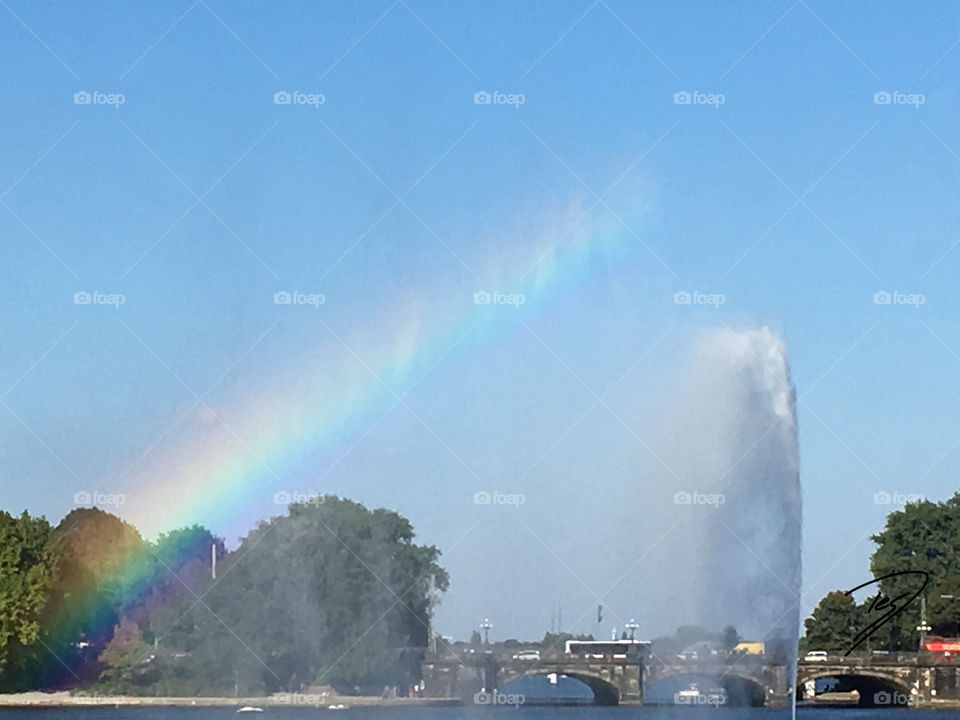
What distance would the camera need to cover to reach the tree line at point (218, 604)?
106m

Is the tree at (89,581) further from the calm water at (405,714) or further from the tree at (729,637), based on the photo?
the tree at (729,637)

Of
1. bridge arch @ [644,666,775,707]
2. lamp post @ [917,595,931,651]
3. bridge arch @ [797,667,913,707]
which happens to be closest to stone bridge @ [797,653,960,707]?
bridge arch @ [797,667,913,707]

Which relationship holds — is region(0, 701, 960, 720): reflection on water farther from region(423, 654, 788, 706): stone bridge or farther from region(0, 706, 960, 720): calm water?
region(423, 654, 788, 706): stone bridge

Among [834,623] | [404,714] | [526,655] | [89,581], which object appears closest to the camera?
[404,714]

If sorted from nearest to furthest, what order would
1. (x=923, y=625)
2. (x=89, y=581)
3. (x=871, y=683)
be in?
1. (x=89, y=581)
2. (x=923, y=625)
3. (x=871, y=683)

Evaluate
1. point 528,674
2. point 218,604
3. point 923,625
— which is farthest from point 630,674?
point 923,625

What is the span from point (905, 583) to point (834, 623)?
49.7 feet

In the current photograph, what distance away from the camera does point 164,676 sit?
11794cm

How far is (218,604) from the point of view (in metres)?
111

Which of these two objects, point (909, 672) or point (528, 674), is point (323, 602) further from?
point (909, 672)

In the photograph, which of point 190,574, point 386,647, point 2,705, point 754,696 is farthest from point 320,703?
point 754,696

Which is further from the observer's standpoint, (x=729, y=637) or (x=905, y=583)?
(x=905, y=583)

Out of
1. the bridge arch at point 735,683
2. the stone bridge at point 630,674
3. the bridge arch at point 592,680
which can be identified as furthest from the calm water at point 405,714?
the bridge arch at point 735,683

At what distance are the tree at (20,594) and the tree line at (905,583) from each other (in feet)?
241
